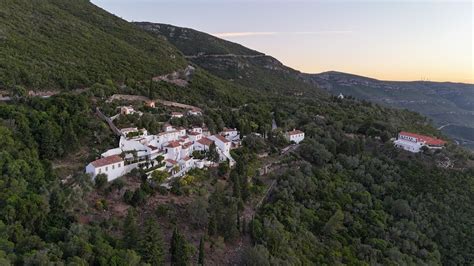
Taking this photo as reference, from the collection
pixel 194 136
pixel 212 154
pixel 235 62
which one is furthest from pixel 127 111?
pixel 235 62

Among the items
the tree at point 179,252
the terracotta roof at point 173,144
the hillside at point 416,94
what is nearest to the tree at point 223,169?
the terracotta roof at point 173,144

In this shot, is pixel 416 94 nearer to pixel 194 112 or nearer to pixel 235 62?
pixel 235 62

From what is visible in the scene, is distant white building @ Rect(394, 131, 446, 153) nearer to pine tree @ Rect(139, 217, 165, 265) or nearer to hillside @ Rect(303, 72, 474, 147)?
pine tree @ Rect(139, 217, 165, 265)

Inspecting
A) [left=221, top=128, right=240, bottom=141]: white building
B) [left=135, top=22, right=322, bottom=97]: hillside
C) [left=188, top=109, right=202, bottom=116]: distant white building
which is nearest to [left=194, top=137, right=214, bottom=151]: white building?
[left=221, top=128, right=240, bottom=141]: white building

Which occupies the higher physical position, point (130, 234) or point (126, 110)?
point (126, 110)

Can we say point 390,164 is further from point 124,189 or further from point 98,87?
point 98,87
